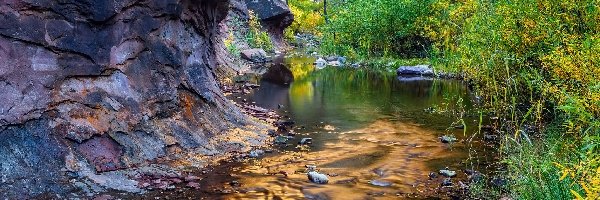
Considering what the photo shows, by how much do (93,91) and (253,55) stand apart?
2232cm

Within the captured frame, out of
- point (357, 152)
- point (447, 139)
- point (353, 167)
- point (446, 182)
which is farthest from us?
point (447, 139)

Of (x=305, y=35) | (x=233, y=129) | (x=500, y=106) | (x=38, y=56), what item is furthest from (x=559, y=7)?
(x=305, y=35)

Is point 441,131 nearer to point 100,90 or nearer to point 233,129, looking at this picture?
point 233,129

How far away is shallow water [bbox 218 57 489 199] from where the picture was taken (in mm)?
8375

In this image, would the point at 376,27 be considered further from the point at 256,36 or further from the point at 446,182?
the point at 446,182

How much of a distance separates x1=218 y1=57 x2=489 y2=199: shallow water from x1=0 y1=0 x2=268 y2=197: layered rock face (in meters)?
1.64

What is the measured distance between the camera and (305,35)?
182 ft

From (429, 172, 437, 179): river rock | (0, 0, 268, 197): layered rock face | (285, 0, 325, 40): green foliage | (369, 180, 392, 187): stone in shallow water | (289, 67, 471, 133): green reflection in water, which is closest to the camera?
(0, 0, 268, 197): layered rock face

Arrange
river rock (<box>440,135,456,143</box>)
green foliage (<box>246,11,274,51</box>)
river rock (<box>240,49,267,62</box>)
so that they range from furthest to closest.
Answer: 1. green foliage (<box>246,11,274,51</box>)
2. river rock (<box>240,49,267,62</box>)
3. river rock (<box>440,135,456,143</box>)

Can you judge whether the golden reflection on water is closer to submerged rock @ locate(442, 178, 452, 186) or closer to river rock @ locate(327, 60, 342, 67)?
submerged rock @ locate(442, 178, 452, 186)

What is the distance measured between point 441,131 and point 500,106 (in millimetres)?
1442

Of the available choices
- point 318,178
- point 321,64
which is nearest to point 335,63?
point 321,64

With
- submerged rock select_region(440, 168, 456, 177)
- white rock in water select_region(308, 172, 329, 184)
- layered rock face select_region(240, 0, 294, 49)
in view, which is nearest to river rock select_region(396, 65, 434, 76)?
submerged rock select_region(440, 168, 456, 177)

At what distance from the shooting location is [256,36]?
36531mm
